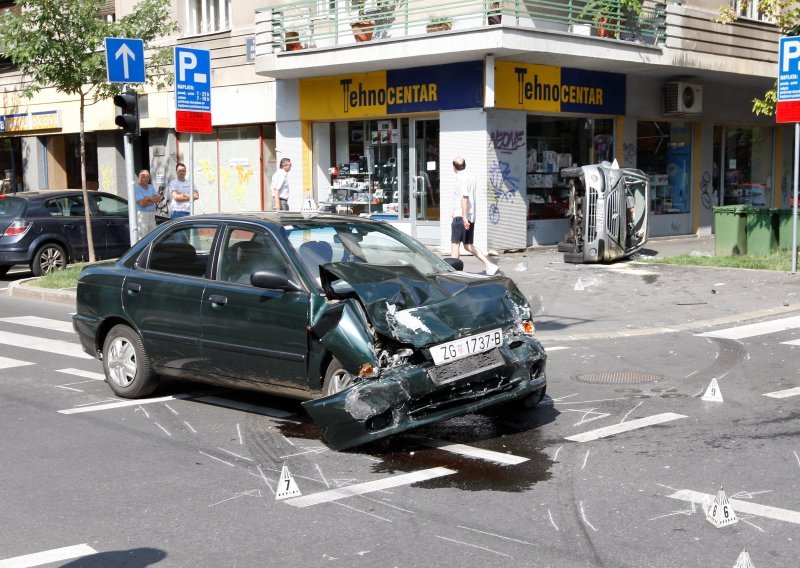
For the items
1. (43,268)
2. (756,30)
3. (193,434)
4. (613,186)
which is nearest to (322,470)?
(193,434)

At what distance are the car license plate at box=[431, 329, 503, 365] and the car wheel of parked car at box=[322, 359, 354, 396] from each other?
2.18ft

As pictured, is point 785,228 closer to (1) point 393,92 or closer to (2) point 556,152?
(2) point 556,152

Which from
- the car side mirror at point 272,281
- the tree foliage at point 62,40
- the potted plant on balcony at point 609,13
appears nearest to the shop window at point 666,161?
the potted plant on balcony at point 609,13

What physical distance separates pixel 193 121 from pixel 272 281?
743cm

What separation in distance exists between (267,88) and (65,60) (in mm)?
Answer: 5696

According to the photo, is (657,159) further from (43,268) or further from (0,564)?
(0,564)

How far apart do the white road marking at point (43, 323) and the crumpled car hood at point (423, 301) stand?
6700 millimetres

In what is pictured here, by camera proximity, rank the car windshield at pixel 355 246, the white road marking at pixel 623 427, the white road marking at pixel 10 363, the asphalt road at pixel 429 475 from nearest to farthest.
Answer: the asphalt road at pixel 429 475
the white road marking at pixel 623 427
the car windshield at pixel 355 246
the white road marking at pixel 10 363

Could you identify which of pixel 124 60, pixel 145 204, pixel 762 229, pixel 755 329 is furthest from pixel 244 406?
pixel 762 229

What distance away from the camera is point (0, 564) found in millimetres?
4805

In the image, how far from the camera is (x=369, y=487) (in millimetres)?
5980

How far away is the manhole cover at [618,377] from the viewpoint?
892 centimetres

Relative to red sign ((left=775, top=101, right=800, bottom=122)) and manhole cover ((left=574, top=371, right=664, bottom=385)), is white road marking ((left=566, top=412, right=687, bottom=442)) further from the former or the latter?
red sign ((left=775, top=101, right=800, bottom=122))

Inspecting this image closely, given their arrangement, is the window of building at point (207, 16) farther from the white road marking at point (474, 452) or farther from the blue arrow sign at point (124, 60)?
the white road marking at point (474, 452)
